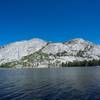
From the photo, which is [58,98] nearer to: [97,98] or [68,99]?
[68,99]

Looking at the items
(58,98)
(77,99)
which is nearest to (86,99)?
(77,99)

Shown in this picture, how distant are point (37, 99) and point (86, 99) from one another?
1279 centimetres

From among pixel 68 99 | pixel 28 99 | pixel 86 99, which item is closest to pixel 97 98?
pixel 86 99

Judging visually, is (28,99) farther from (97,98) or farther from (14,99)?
(97,98)

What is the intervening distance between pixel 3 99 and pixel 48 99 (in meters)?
12.4

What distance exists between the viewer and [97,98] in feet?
169

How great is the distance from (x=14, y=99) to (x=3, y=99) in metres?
3.07

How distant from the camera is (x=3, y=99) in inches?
2082

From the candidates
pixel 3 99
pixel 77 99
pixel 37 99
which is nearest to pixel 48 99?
pixel 37 99

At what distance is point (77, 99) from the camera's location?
164 feet

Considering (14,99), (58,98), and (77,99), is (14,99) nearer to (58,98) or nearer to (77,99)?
(58,98)

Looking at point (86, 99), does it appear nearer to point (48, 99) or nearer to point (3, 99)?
point (48, 99)

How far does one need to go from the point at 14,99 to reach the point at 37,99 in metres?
6.54

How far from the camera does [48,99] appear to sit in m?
51.2
